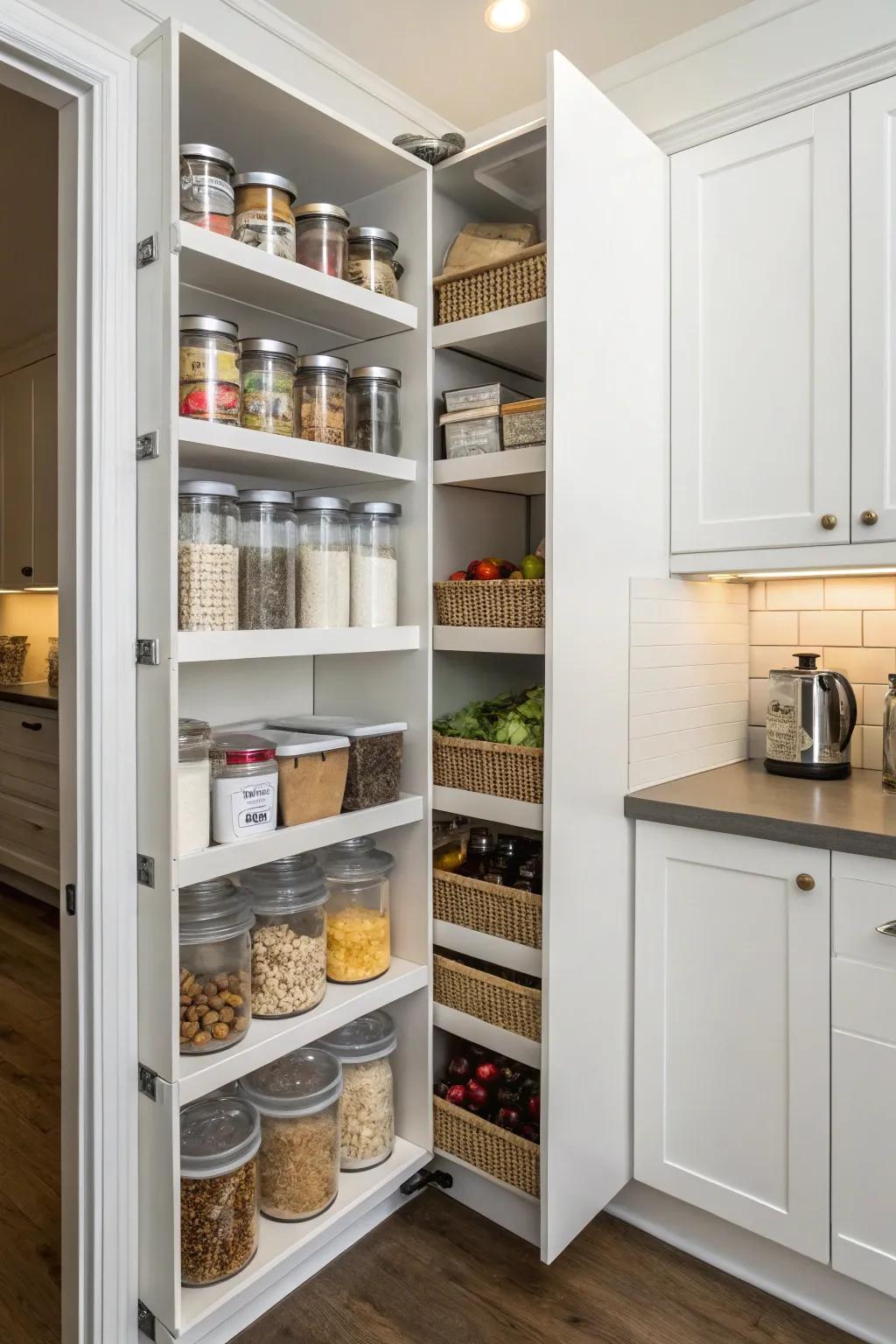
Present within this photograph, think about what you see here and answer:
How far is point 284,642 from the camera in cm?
160

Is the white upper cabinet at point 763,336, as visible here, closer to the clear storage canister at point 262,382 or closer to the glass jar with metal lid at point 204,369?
the clear storage canister at point 262,382

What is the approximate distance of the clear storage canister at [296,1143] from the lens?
1675 millimetres

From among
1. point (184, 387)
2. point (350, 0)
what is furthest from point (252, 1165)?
point (350, 0)

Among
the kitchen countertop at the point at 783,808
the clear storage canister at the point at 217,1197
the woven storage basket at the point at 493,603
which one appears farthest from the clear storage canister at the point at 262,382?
the clear storage canister at the point at 217,1197

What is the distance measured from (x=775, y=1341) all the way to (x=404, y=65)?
2776 mm

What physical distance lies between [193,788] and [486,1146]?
1010 mm

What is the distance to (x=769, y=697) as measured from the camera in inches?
83.6

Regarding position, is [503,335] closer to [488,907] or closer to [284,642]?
[284,642]

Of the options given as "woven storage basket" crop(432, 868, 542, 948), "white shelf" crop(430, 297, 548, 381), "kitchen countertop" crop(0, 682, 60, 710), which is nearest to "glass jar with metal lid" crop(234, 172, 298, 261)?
"white shelf" crop(430, 297, 548, 381)

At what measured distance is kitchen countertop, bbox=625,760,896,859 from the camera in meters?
1.57

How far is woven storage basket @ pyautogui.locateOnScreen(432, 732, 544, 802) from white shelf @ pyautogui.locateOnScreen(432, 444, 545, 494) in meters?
0.56

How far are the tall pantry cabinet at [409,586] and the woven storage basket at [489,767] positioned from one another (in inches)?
1.5

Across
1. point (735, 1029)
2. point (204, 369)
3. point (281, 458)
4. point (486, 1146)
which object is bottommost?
point (486, 1146)

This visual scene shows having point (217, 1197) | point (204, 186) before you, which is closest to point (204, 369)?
point (204, 186)
